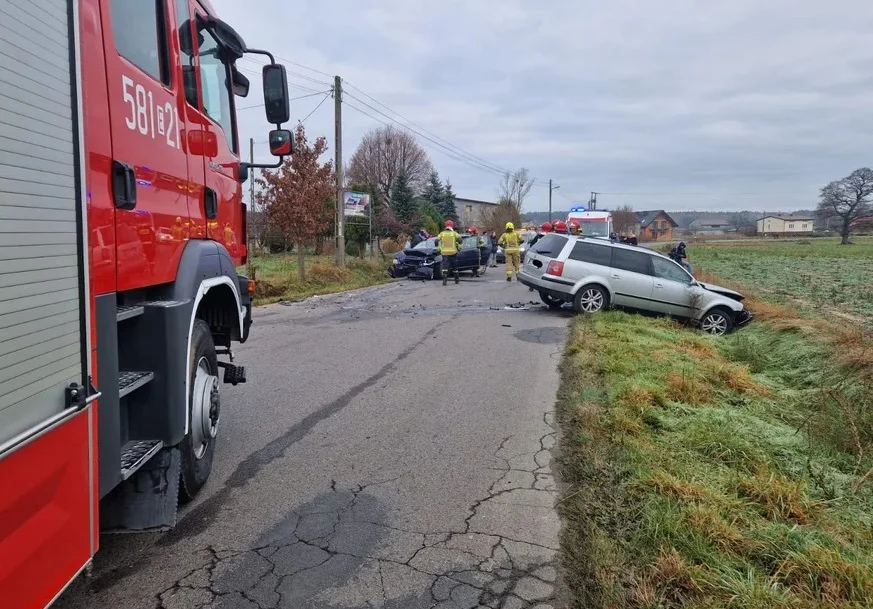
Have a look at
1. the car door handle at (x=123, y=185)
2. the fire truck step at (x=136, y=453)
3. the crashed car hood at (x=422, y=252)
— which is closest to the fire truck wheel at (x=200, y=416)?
the fire truck step at (x=136, y=453)

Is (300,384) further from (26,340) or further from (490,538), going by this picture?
(26,340)

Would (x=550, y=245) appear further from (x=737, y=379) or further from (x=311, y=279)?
(x=311, y=279)

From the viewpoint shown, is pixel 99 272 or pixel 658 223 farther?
pixel 658 223

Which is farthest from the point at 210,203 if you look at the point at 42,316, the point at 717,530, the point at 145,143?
the point at 717,530

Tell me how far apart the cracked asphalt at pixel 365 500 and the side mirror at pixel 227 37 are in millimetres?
3062

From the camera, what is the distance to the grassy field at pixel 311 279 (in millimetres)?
15891

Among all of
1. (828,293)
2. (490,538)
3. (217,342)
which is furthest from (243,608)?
(828,293)

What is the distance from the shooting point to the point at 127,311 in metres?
2.76

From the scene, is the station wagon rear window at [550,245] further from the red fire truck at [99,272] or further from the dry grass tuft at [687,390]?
the red fire truck at [99,272]

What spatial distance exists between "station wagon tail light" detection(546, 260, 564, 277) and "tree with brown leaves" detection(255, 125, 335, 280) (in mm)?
7898

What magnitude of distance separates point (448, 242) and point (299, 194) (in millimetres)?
→ 4802

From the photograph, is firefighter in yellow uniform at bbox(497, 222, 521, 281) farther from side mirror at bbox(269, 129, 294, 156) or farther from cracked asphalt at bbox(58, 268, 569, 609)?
side mirror at bbox(269, 129, 294, 156)

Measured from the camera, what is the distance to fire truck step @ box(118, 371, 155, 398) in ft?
8.68

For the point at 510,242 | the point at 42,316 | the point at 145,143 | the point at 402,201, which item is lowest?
the point at 42,316
